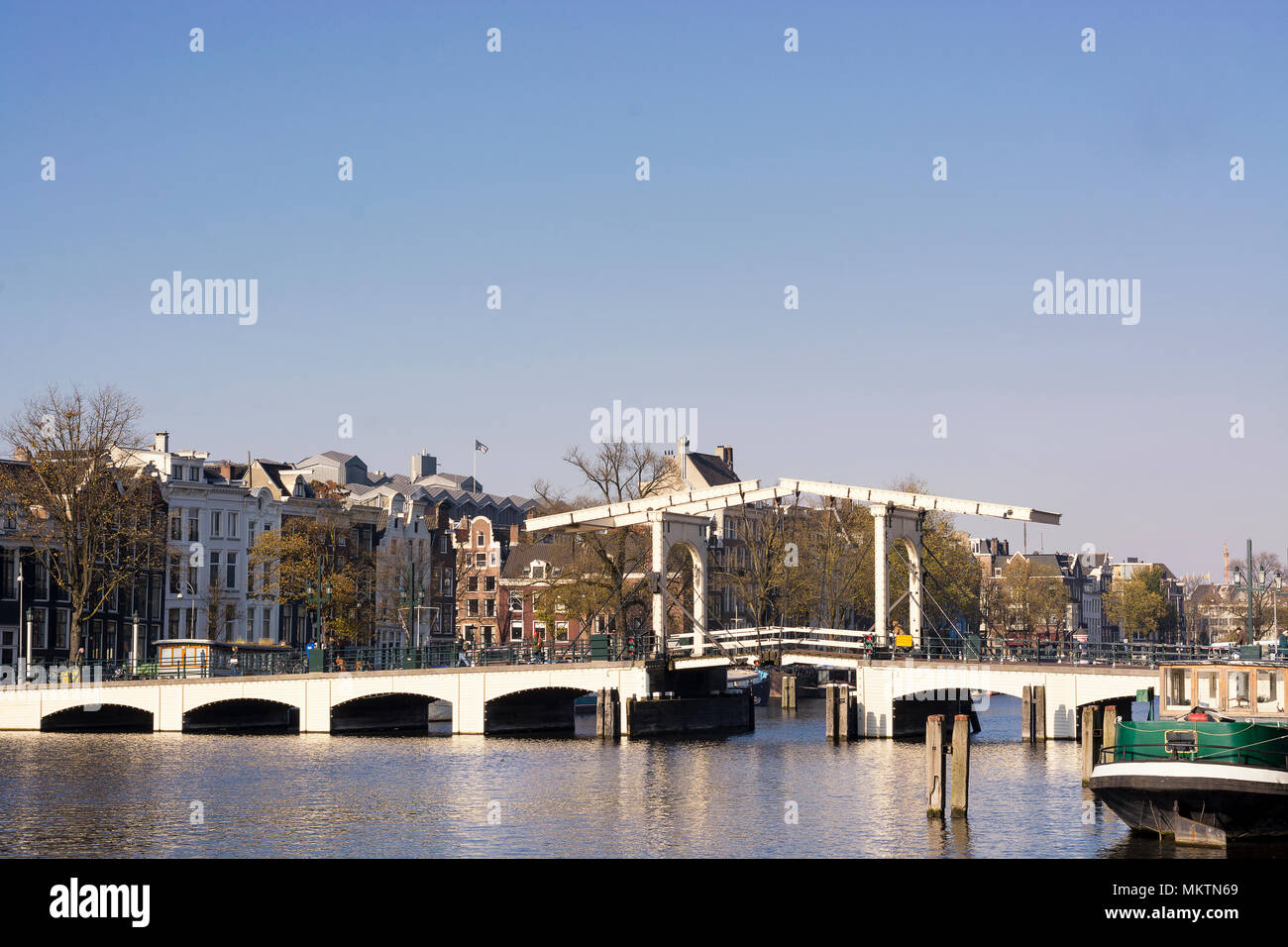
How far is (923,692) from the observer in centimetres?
5191

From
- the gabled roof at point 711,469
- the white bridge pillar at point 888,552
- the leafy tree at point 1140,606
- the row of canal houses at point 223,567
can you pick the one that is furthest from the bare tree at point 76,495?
the leafy tree at point 1140,606

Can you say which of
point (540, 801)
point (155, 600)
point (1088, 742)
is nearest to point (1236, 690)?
point (1088, 742)

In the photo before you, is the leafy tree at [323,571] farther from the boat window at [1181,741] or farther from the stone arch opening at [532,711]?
the boat window at [1181,741]

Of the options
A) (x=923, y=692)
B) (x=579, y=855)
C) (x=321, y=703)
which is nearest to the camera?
(x=579, y=855)

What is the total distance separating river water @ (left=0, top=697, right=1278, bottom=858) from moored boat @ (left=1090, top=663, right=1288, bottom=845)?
0.67 metres

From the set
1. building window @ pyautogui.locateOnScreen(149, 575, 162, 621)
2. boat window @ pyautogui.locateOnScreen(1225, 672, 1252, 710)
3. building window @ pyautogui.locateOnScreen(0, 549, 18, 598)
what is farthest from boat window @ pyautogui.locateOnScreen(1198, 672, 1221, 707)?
building window @ pyautogui.locateOnScreen(149, 575, 162, 621)

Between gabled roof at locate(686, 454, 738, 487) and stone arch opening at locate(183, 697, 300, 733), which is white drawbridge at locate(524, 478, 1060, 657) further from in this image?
gabled roof at locate(686, 454, 738, 487)

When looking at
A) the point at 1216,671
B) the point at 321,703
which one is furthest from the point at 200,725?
the point at 1216,671

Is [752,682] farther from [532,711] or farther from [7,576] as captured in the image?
[7,576]

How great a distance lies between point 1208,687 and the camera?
97.7 feet

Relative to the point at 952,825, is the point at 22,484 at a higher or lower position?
higher
